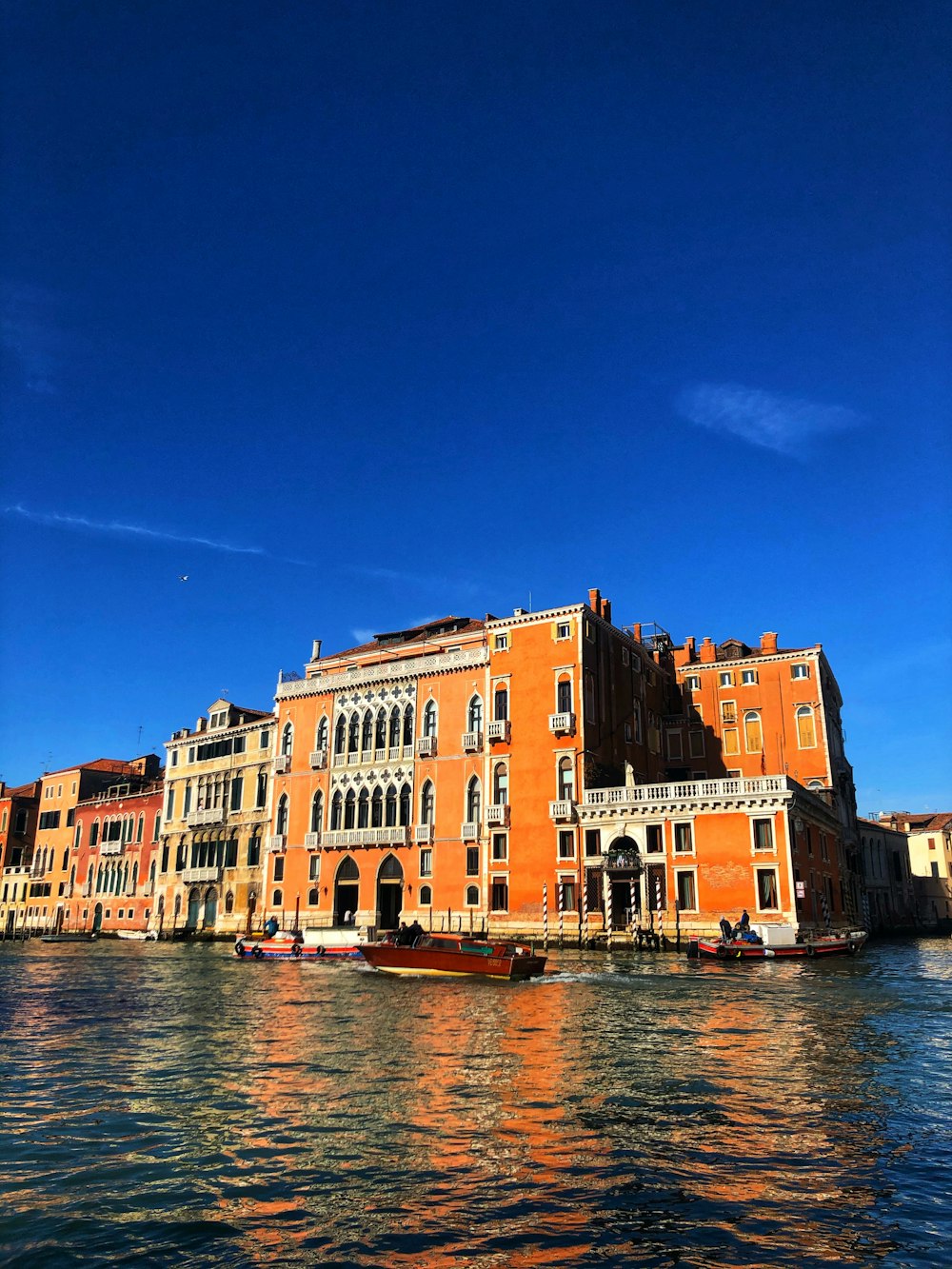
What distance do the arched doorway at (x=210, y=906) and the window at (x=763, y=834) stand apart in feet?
107

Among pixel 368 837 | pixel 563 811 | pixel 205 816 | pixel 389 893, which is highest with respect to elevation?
pixel 205 816

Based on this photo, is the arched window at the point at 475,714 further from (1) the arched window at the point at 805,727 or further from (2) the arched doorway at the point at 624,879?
(1) the arched window at the point at 805,727

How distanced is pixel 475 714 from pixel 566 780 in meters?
6.17

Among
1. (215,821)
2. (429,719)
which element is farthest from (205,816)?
(429,719)

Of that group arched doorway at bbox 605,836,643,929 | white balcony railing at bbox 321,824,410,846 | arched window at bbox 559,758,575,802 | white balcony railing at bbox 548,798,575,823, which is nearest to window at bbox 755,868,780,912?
arched doorway at bbox 605,836,643,929

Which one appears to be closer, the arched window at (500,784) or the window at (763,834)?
the window at (763,834)

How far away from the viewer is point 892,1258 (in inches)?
271

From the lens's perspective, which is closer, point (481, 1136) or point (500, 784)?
point (481, 1136)

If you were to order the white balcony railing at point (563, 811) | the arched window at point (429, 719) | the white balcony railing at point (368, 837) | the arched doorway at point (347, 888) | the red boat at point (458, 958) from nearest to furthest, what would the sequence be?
the red boat at point (458, 958) < the white balcony railing at point (563, 811) < the white balcony railing at point (368, 837) < the arched window at point (429, 719) < the arched doorway at point (347, 888)

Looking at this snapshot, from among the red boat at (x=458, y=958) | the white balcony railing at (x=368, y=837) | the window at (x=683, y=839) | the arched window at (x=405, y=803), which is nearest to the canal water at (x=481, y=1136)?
the red boat at (x=458, y=958)

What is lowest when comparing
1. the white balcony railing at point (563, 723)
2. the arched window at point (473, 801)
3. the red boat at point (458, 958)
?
the red boat at point (458, 958)

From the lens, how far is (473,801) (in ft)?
149

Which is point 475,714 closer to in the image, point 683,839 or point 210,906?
point 683,839

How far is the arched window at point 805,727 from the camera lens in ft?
171
